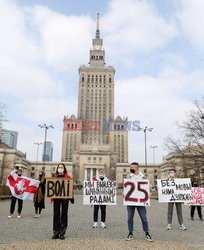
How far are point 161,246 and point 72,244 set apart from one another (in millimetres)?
2240

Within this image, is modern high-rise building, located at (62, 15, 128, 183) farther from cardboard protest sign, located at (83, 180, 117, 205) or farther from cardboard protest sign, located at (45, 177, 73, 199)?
cardboard protest sign, located at (45, 177, 73, 199)

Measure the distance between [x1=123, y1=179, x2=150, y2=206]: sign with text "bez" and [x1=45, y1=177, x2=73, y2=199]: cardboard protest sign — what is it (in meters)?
1.71

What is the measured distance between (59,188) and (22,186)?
5.56m

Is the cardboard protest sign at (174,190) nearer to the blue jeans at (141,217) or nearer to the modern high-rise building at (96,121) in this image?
the blue jeans at (141,217)

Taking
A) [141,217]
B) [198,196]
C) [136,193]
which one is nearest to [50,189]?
[136,193]

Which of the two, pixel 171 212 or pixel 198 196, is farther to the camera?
pixel 198 196

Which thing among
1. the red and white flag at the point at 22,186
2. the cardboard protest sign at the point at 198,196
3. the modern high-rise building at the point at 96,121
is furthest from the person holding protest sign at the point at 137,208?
the modern high-rise building at the point at 96,121

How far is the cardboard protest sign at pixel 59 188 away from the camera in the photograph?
7086 millimetres

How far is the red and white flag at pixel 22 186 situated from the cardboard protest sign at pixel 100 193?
12.3 ft

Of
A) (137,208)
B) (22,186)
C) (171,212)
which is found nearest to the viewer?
(137,208)

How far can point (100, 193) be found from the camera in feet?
30.8

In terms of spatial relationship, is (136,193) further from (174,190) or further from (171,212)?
(174,190)

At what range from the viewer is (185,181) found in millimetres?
9617

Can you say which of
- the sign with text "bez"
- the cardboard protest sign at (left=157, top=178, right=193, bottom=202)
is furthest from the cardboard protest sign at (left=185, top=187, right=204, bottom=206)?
the sign with text "bez"
